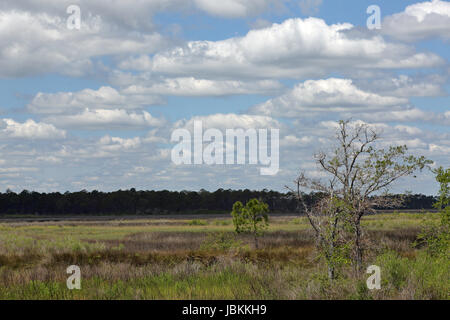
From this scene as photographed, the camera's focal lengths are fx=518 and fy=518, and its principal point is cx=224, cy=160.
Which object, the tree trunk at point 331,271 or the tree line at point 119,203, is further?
the tree line at point 119,203

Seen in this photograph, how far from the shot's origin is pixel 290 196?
16125mm

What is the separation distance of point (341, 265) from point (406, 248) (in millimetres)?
19180

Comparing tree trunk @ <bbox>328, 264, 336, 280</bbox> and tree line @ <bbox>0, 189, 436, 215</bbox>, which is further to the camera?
tree line @ <bbox>0, 189, 436, 215</bbox>

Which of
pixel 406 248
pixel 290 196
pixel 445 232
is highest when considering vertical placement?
pixel 290 196

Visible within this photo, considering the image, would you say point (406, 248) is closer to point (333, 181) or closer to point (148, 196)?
point (333, 181)

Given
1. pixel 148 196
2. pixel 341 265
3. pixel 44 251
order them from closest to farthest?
pixel 341 265
pixel 44 251
pixel 148 196

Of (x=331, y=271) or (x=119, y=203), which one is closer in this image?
(x=331, y=271)

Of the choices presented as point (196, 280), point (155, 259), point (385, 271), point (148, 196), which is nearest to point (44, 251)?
point (155, 259)

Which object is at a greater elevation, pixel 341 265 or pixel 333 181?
pixel 333 181
